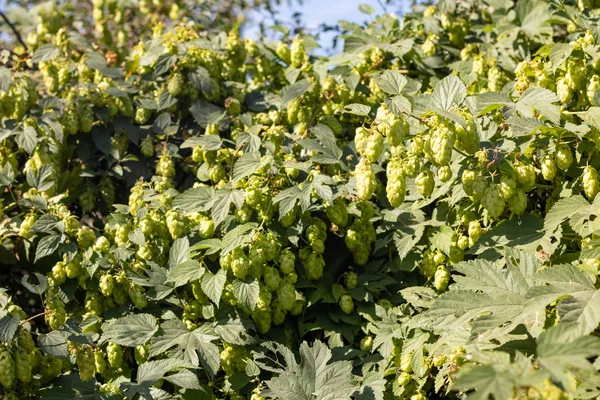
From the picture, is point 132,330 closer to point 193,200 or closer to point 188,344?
point 188,344

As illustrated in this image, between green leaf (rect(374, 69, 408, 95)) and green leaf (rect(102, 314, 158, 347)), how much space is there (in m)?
1.38

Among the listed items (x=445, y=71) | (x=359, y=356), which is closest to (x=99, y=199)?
(x=359, y=356)

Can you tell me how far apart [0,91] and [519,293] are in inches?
116

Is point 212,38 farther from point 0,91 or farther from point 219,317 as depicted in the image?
point 219,317

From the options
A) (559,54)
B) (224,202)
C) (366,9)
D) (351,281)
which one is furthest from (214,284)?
(366,9)

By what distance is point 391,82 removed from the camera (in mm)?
2842

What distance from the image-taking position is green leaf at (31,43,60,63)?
420cm

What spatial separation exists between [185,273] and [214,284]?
0.49 feet

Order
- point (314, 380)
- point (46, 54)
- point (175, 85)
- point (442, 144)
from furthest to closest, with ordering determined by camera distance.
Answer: point (46, 54) → point (175, 85) → point (314, 380) → point (442, 144)

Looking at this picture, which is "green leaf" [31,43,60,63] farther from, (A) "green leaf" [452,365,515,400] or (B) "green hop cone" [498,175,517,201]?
(A) "green leaf" [452,365,515,400]

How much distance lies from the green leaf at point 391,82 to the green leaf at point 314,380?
1067mm

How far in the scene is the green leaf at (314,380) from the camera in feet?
8.30

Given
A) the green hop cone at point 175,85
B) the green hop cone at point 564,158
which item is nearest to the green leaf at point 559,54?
the green hop cone at point 564,158

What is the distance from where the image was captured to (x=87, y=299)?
3.29 metres
